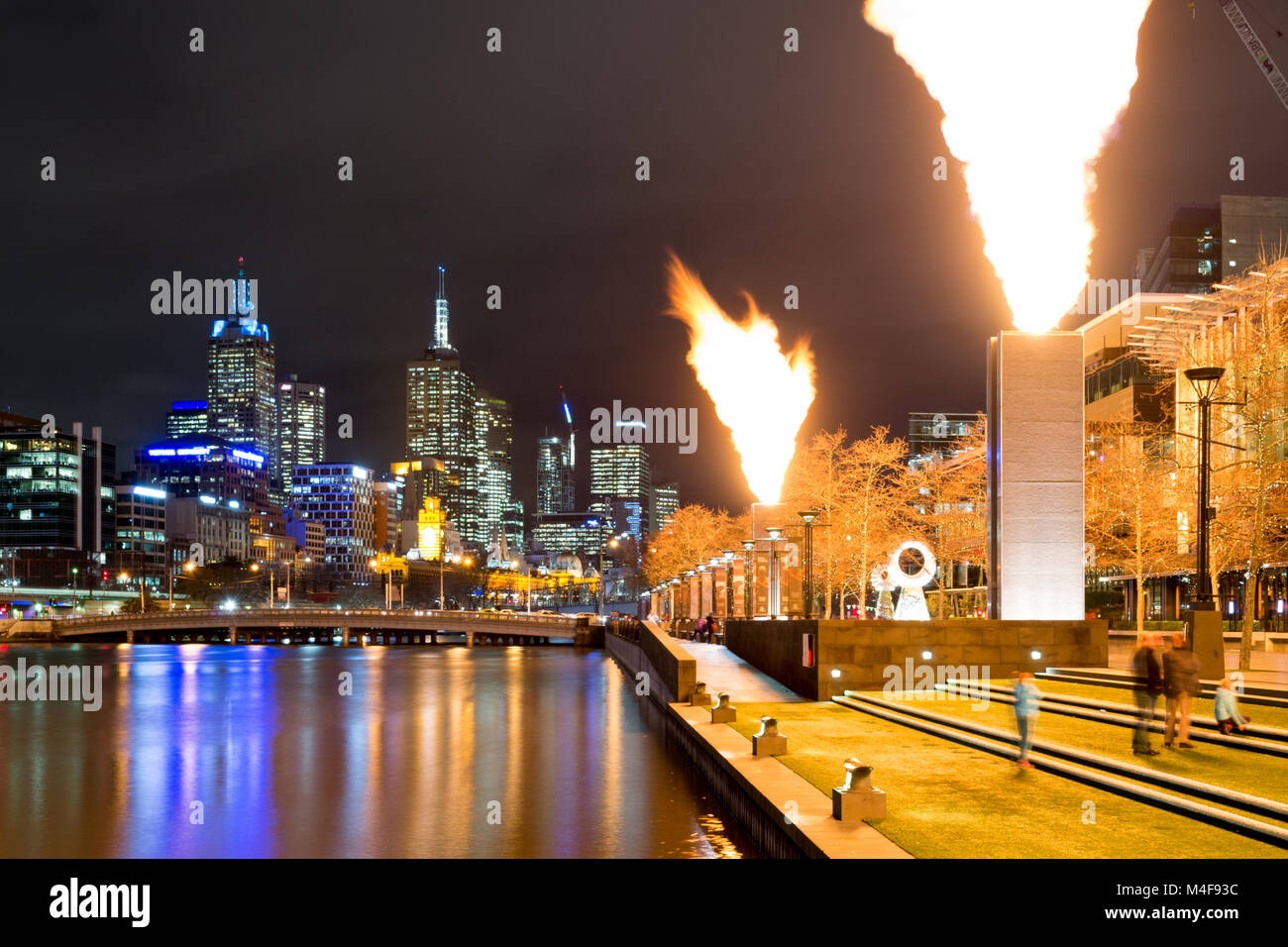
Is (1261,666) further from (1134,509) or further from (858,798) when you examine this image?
(858,798)

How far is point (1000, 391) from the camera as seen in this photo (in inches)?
1350

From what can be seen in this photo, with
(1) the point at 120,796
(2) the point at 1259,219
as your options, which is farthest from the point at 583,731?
(2) the point at 1259,219

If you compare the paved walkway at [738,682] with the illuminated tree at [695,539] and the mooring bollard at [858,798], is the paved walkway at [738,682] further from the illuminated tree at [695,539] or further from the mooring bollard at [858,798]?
the illuminated tree at [695,539]

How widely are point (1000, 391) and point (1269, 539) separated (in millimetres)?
20150

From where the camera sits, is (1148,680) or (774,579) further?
(774,579)

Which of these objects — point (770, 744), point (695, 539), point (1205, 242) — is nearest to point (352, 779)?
point (770, 744)

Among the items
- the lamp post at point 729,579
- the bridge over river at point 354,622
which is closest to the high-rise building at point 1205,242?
the bridge over river at point 354,622

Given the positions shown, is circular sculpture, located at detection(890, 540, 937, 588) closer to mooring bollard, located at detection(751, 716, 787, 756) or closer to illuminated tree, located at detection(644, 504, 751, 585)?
mooring bollard, located at detection(751, 716, 787, 756)

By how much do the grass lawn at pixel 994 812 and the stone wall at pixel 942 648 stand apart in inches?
388

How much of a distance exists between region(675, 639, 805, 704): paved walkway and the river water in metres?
3.00

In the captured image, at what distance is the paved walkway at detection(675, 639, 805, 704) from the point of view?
117 ft

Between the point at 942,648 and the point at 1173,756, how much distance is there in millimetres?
15183

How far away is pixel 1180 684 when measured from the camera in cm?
1927

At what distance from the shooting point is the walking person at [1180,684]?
19125 millimetres
